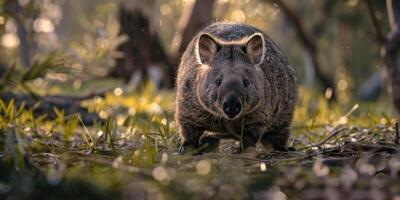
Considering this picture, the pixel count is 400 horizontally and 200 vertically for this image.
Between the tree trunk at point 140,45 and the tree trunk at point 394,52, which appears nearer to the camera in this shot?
the tree trunk at point 394,52

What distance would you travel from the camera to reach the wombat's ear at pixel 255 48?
6.80 metres

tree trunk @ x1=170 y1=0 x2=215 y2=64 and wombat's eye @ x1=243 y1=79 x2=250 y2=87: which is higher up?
tree trunk @ x1=170 y1=0 x2=215 y2=64

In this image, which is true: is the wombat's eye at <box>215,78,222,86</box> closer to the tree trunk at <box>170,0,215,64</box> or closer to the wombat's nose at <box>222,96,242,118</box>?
the wombat's nose at <box>222,96,242,118</box>

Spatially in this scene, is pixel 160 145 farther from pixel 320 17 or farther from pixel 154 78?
pixel 320 17

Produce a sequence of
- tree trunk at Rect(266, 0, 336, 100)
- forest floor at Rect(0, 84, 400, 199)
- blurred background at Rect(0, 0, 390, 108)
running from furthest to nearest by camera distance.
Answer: tree trunk at Rect(266, 0, 336, 100) < blurred background at Rect(0, 0, 390, 108) < forest floor at Rect(0, 84, 400, 199)

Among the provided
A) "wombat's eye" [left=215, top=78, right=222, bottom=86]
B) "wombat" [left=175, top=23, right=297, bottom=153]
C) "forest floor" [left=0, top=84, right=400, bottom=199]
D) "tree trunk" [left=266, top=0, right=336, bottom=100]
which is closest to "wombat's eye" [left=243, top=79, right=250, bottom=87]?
"wombat" [left=175, top=23, right=297, bottom=153]

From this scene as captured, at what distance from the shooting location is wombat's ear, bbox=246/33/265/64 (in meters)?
6.80

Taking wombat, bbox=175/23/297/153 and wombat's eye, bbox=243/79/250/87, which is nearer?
wombat, bbox=175/23/297/153

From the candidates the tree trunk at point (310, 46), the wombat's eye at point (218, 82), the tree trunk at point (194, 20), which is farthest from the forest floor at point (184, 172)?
the tree trunk at point (310, 46)

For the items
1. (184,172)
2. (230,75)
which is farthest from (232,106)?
(184,172)

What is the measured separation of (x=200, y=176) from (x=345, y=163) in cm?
95

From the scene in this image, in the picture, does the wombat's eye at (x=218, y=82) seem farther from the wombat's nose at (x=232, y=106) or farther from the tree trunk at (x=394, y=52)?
the tree trunk at (x=394, y=52)

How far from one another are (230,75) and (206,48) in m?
0.55

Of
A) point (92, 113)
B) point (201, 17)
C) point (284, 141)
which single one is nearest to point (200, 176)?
point (284, 141)
